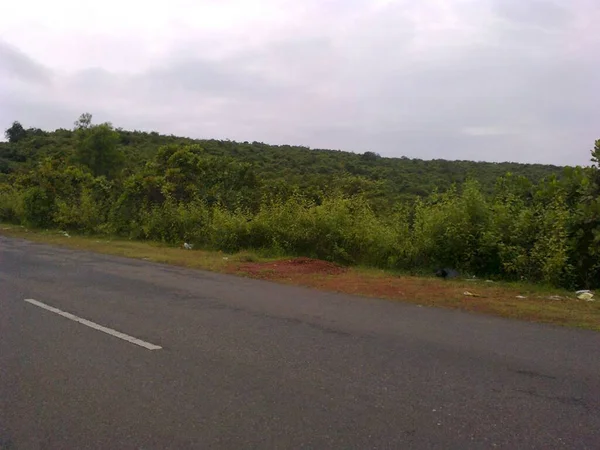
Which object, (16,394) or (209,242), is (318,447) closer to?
(16,394)

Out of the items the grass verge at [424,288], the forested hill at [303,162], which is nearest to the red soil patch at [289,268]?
the grass verge at [424,288]

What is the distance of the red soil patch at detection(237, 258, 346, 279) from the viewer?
13734 millimetres

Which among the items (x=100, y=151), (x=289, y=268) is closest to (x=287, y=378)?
(x=289, y=268)

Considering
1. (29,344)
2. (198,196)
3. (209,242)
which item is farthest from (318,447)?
(198,196)

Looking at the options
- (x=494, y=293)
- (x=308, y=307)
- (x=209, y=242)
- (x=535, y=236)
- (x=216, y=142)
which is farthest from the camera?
(x=216, y=142)

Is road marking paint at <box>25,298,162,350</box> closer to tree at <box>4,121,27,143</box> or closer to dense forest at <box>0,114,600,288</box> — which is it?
dense forest at <box>0,114,600,288</box>

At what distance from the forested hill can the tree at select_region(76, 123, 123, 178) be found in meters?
1.60

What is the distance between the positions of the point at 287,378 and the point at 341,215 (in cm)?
1091

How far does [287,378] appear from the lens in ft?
18.3

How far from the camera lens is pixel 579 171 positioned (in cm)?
1323

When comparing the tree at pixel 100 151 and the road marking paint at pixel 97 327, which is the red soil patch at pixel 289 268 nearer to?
the road marking paint at pixel 97 327

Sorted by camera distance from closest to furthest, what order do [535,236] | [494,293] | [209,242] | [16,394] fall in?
[16,394]
[494,293]
[535,236]
[209,242]

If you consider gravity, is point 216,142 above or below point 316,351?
above

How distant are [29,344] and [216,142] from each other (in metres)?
60.7
